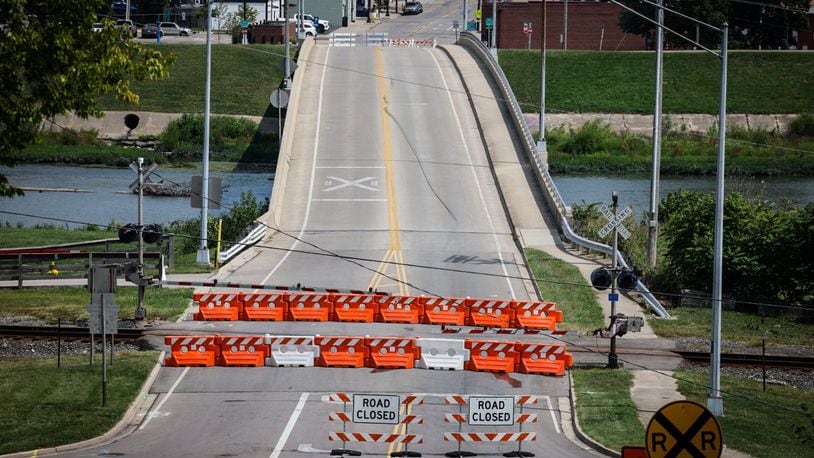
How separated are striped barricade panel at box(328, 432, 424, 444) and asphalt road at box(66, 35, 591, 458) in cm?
23

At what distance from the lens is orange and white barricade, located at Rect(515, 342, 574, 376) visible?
3075cm

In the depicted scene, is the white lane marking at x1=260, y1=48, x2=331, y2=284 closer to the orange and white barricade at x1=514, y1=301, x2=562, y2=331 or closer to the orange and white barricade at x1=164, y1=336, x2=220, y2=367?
the orange and white barricade at x1=514, y1=301, x2=562, y2=331

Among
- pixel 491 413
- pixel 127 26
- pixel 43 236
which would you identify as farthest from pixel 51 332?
pixel 43 236

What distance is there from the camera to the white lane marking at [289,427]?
77.5ft

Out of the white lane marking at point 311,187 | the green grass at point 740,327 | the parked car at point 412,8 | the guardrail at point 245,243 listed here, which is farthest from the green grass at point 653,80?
the green grass at point 740,327

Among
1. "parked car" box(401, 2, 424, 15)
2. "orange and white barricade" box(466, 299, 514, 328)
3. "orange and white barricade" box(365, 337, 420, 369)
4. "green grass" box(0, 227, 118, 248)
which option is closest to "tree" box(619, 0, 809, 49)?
"parked car" box(401, 2, 424, 15)

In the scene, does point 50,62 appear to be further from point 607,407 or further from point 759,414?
point 759,414

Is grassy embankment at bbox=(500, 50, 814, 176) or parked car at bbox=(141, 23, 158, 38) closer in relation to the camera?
grassy embankment at bbox=(500, 50, 814, 176)

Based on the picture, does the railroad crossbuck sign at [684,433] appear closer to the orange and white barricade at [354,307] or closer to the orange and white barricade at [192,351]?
the orange and white barricade at [192,351]

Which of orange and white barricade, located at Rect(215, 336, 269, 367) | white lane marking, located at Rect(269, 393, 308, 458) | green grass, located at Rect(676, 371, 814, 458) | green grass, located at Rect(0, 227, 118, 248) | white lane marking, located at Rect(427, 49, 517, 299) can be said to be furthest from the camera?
green grass, located at Rect(0, 227, 118, 248)

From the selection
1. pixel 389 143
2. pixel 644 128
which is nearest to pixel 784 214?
pixel 389 143

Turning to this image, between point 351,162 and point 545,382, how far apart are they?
31759 mm

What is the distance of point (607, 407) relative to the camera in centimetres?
2761

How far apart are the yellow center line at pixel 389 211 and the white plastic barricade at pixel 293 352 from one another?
367 inches
